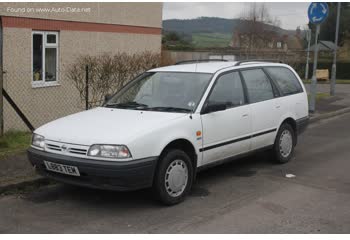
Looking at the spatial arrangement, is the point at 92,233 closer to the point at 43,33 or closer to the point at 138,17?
the point at 43,33

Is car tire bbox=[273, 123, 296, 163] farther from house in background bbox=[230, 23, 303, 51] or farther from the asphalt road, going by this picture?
house in background bbox=[230, 23, 303, 51]

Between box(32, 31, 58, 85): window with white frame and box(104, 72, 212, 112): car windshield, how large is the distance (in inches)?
284

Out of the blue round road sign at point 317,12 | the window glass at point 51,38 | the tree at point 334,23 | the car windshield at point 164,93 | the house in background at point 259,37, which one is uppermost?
the tree at point 334,23

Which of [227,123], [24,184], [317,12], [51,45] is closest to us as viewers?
[24,184]

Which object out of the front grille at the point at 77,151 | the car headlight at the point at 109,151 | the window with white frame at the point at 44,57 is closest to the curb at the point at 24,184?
the front grille at the point at 77,151

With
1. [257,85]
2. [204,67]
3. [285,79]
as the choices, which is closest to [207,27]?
[285,79]

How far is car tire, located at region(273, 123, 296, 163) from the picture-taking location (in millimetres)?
7449

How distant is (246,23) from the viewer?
41.0m

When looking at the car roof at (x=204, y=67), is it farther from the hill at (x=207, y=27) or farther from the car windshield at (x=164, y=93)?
the hill at (x=207, y=27)

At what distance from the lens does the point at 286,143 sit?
765 centimetres

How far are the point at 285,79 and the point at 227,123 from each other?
82.3 inches

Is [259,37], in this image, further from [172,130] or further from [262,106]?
[172,130]

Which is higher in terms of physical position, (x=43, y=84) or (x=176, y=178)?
(x=43, y=84)

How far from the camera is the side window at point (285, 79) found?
760cm
